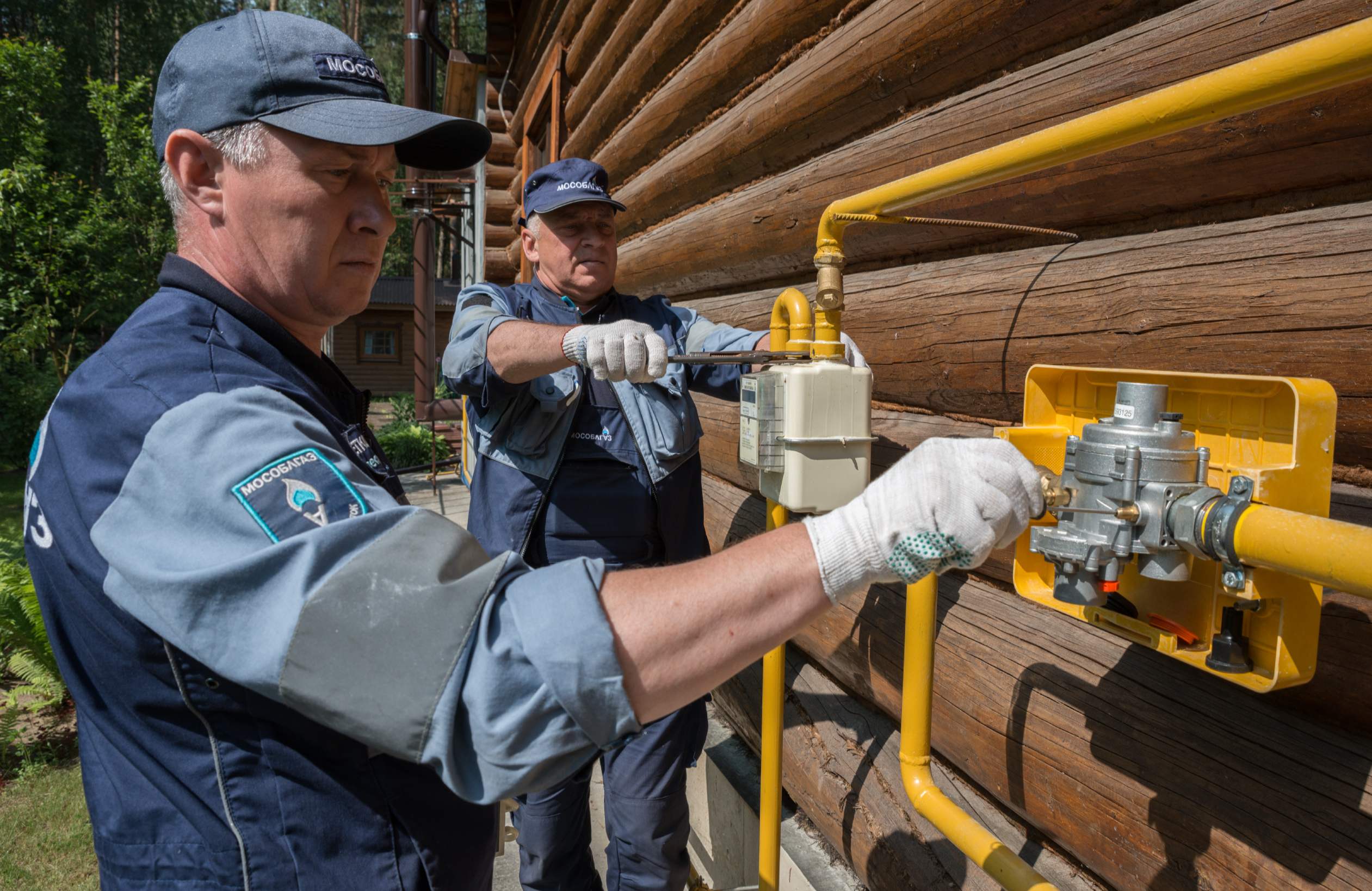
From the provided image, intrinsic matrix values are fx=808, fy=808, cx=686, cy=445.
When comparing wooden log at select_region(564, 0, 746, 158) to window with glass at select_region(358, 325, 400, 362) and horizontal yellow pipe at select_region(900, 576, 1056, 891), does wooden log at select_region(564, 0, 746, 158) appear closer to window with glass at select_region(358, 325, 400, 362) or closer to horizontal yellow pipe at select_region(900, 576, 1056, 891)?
horizontal yellow pipe at select_region(900, 576, 1056, 891)

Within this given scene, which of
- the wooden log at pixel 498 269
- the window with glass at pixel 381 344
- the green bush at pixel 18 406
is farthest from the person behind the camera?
the window with glass at pixel 381 344

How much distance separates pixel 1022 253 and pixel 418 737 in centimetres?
145

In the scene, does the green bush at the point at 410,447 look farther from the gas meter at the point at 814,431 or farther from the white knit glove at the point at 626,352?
the gas meter at the point at 814,431

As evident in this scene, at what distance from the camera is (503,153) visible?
28.4 ft

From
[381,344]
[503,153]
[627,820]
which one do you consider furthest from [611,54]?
[381,344]

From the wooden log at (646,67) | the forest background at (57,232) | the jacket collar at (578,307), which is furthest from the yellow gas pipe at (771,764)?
the forest background at (57,232)

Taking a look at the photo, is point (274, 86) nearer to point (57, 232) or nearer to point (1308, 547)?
point (1308, 547)

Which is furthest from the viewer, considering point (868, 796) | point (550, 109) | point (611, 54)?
point (550, 109)

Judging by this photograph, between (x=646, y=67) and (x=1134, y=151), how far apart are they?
3.06 m

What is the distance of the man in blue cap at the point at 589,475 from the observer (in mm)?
2367

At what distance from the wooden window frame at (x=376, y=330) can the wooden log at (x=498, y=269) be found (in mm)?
16934

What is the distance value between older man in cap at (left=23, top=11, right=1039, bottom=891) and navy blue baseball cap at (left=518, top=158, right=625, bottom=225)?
3.79 feet

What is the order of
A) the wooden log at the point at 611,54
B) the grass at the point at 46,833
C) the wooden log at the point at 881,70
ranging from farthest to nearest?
the wooden log at the point at 611,54 → the grass at the point at 46,833 → the wooden log at the point at 881,70

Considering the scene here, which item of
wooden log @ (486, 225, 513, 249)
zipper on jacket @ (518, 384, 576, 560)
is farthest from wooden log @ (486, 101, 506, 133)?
zipper on jacket @ (518, 384, 576, 560)
